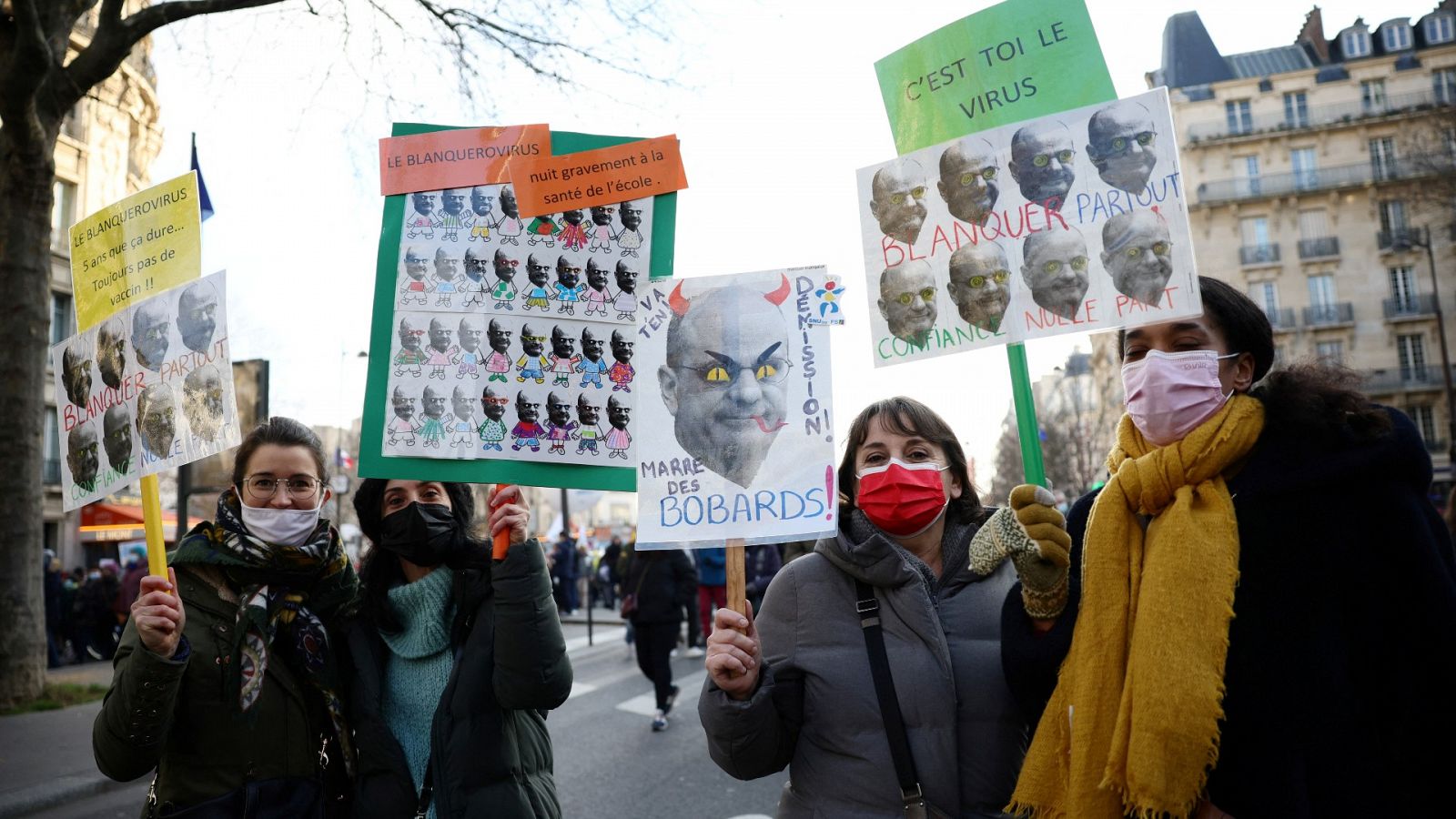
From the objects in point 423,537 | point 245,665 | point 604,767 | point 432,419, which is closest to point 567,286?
point 432,419

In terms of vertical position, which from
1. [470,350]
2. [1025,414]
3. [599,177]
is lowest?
[1025,414]

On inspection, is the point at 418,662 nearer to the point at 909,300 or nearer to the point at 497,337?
the point at 497,337

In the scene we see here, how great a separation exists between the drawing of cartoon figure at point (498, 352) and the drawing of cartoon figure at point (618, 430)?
0.32 meters

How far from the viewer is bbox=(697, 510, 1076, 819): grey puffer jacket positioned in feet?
8.24

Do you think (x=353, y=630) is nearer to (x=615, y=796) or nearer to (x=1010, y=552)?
(x=1010, y=552)

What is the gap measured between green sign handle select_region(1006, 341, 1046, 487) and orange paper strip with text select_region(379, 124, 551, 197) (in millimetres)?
1480

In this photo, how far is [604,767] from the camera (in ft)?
25.3

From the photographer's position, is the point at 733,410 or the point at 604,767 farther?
the point at 604,767

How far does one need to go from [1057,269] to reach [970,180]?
1.09 feet

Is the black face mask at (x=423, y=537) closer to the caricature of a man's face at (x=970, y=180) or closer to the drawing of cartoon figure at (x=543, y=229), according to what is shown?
the drawing of cartoon figure at (x=543, y=229)

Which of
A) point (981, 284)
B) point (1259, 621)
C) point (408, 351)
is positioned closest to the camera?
point (1259, 621)

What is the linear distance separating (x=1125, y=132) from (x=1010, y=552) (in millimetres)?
1106

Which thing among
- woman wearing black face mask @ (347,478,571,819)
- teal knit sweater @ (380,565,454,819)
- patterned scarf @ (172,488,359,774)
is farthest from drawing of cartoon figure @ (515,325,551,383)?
patterned scarf @ (172,488,359,774)

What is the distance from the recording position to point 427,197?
3.16 m
